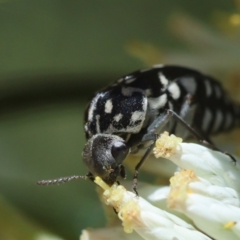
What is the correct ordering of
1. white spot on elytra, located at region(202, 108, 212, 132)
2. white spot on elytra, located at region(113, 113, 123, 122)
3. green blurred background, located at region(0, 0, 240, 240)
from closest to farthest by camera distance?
white spot on elytra, located at region(113, 113, 123, 122) < white spot on elytra, located at region(202, 108, 212, 132) < green blurred background, located at region(0, 0, 240, 240)

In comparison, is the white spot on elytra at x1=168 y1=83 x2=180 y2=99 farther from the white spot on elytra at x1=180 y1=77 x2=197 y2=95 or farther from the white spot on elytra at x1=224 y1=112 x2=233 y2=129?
the white spot on elytra at x1=224 y1=112 x2=233 y2=129

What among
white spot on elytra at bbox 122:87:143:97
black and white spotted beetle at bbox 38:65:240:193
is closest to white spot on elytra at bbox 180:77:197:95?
black and white spotted beetle at bbox 38:65:240:193

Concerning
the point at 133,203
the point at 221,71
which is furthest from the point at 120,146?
the point at 221,71

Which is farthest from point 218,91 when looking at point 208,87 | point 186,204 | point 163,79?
point 186,204

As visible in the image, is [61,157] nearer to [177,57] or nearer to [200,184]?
[177,57]

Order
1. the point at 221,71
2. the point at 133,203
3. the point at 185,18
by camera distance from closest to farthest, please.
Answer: the point at 133,203, the point at 221,71, the point at 185,18
